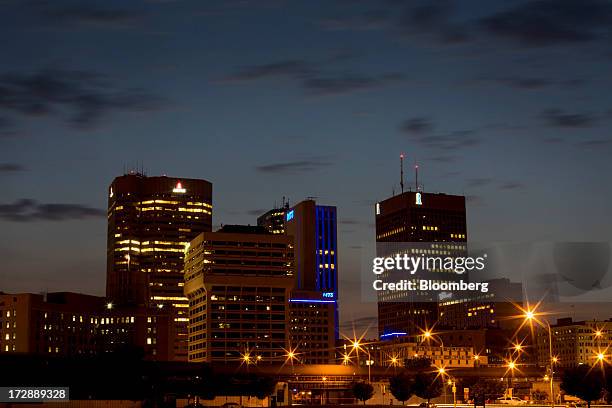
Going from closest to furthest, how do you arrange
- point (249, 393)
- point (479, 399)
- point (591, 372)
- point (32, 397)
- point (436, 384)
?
point (32, 397)
point (591, 372)
point (436, 384)
point (249, 393)
point (479, 399)

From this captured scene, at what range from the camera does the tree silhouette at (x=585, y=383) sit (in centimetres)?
13625

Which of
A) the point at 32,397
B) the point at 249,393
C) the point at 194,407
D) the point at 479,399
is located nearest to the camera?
the point at 32,397

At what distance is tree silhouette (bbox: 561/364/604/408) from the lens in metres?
136

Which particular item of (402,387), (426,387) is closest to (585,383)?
(426,387)

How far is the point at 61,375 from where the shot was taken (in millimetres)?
174500

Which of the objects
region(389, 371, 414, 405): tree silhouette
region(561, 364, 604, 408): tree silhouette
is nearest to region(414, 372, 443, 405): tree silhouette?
region(389, 371, 414, 405): tree silhouette

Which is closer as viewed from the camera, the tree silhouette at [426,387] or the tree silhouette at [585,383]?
the tree silhouette at [585,383]

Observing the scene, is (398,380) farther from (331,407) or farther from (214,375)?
(214,375)

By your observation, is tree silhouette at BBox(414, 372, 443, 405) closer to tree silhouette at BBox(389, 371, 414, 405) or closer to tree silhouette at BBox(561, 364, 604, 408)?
tree silhouette at BBox(389, 371, 414, 405)

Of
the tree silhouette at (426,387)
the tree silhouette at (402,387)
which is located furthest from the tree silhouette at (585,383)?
the tree silhouette at (402,387)

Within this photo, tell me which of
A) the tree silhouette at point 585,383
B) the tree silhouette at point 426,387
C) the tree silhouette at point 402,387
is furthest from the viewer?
the tree silhouette at point 402,387

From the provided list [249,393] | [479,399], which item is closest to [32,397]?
[249,393]

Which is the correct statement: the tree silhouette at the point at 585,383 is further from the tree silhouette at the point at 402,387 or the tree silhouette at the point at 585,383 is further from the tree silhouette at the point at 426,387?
the tree silhouette at the point at 402,387

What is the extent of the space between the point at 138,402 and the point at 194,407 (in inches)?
523
